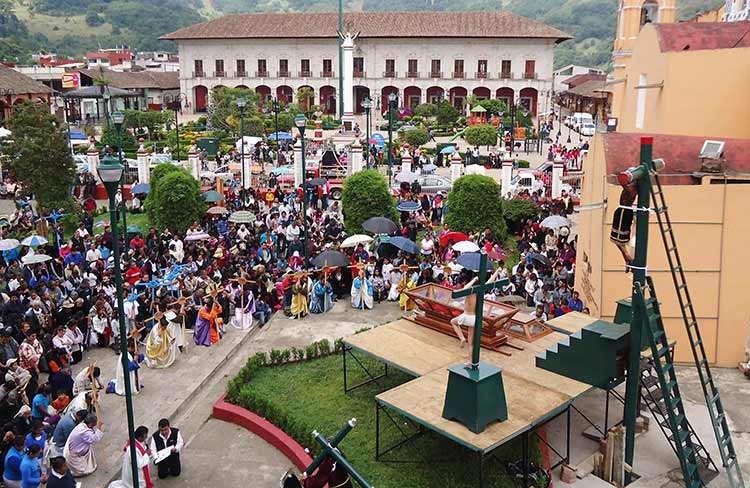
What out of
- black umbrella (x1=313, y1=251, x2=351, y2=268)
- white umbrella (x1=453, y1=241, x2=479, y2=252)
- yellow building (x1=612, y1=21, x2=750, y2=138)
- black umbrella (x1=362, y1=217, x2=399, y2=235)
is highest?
yellow building (x1=612, y1=21, x2=750, y2=138)

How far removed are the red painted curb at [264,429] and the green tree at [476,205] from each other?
10572 millimetres

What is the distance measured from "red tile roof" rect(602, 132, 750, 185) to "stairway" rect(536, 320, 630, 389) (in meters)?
4.46

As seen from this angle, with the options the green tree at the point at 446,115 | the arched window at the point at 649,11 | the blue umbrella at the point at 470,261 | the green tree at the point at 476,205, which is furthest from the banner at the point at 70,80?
the blue umbrella at the point at 470,261

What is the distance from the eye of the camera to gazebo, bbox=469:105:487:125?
54250 mm

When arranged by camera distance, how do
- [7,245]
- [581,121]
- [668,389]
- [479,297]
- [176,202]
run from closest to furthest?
[479,297] < [668,389] < [7,245] < [176,202] < [581,121]

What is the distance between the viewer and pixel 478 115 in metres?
58.4

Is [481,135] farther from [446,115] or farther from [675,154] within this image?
[675,154]

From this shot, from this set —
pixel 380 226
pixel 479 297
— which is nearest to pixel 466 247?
pixel 380 226

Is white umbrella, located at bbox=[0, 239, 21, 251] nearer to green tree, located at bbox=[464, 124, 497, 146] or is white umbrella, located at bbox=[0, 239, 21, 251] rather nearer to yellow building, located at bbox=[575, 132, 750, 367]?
yellow building, located at bbox=[575, 132, 750, 367]

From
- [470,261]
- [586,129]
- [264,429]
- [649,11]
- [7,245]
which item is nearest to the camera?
[264,429]

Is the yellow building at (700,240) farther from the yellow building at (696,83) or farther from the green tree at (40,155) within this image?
the green tree at (40,155)

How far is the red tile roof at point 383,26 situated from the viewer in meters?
64.8

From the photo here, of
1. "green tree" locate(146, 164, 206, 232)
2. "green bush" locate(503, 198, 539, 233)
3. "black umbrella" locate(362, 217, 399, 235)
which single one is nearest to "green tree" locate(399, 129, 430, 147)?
"green bush" locate(503, 198, 539, 233)

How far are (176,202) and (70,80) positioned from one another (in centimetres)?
4567
